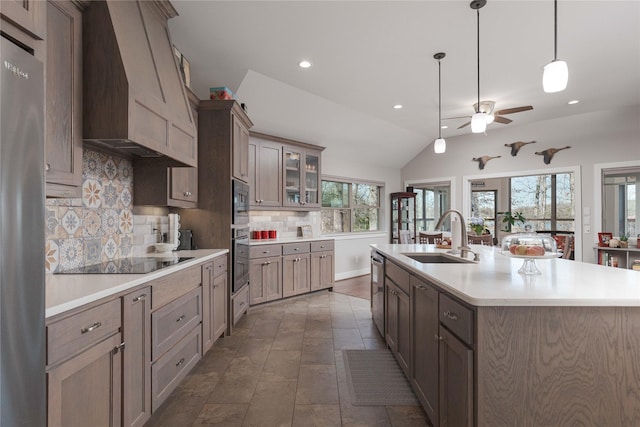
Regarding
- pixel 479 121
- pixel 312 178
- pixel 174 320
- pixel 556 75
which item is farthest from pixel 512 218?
pixel 174 320

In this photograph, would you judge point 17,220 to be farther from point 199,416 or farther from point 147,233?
point 147,233

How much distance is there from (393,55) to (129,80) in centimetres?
242

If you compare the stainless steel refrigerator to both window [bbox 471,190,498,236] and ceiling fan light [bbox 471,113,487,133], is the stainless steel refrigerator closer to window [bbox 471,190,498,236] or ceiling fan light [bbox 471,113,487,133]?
ceiling fan light [bbox 471,113,487,133]

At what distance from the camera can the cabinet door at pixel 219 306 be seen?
2.86 m

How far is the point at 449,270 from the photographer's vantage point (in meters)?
1.92

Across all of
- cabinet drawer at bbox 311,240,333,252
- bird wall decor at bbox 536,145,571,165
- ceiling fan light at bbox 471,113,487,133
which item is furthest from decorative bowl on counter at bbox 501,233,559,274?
bird wall decor at bbox 536,145,571,165

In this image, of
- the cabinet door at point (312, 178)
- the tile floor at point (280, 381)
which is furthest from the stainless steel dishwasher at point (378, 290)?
the cabinet door at point (312, 178)

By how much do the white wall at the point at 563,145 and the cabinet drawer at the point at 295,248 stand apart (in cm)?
359

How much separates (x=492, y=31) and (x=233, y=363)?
11.5 ft

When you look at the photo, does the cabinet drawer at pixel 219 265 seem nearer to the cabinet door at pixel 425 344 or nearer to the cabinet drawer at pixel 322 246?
the cabinet door at pixel 425 344

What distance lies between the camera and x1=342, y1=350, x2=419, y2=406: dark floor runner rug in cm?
214

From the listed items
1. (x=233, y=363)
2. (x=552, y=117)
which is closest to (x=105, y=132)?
(x=233, y=363)

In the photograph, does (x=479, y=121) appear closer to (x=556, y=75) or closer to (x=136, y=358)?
(x=556, y=75)

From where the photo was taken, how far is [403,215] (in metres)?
7.31
